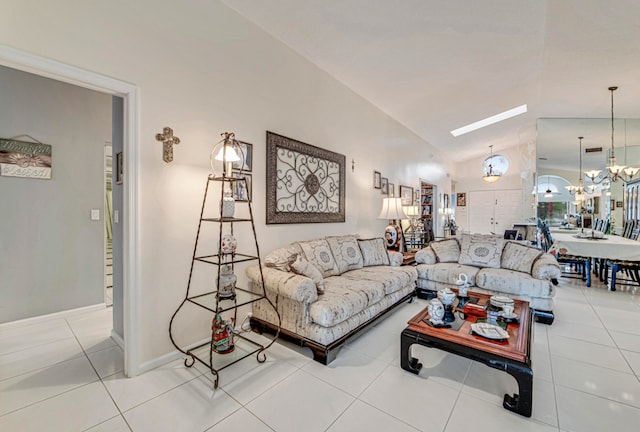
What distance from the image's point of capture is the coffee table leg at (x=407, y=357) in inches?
Result: 80.1

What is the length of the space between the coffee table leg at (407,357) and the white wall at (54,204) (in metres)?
3.46

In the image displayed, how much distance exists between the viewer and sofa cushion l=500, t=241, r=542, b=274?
3.43 meters

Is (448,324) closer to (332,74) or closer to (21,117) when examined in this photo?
(332,74)

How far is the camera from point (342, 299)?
2324 millimetres

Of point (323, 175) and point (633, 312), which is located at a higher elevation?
point (323, 175)

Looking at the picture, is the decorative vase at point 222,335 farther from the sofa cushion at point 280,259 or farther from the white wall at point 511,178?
the white wall at point 511,178

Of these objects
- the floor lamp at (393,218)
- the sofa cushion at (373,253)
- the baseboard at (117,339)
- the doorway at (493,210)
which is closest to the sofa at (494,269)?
the sofa cushion at (373,253)

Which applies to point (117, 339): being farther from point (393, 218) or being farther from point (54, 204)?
point (393, 218)

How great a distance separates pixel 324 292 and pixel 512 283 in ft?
7.46

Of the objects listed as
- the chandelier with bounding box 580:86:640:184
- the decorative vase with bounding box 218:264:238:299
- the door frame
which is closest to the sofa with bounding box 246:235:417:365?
the decorative vase with bounding box 218:264:238:299

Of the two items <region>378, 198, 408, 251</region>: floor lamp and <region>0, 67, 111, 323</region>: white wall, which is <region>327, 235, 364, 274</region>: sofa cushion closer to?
<region>378, 198, 408, 251</region>: floor lamp

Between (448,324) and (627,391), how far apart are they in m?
1.16

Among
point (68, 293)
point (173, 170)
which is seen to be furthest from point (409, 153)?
point (68, 293)

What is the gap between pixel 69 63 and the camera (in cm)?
172
